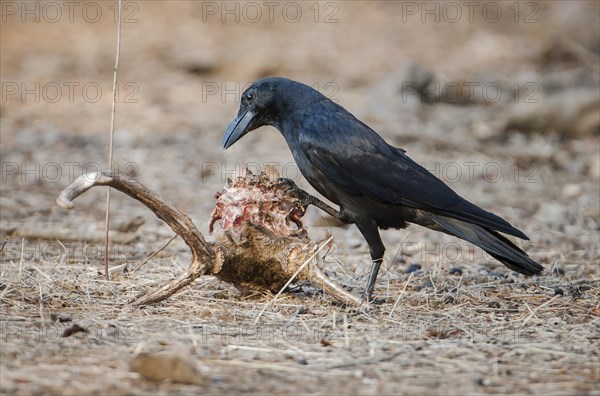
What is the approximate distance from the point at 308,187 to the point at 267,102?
2860mm

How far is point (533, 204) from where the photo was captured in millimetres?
7816

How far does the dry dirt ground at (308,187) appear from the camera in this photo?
3322 mm

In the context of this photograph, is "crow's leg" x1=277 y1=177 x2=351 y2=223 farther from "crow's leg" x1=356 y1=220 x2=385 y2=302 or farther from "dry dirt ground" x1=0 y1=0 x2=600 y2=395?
"dry dirt ground" x1=0 y1=0 x2=600 y2=395

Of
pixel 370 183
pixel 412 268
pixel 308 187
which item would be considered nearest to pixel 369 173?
pixel 370 183

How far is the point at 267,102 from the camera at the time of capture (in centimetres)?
500

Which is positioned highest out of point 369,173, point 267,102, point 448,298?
point 267,102

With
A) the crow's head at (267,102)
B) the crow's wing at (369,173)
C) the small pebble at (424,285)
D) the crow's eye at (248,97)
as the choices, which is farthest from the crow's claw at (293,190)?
the small pebble at (424,285)

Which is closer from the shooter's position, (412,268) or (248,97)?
(248,97)

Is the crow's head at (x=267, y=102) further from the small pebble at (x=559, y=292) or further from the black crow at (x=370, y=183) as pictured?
the small pebble at (x=559, y=292)

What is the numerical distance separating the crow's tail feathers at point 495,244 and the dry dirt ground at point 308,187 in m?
0.23

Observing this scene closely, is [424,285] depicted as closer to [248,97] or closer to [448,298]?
[448,298]

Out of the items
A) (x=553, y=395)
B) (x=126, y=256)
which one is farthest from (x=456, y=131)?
(x=553, y=395)

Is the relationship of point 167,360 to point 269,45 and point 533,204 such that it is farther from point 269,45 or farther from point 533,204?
point 269,45

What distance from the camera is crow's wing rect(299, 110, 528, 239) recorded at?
466 cm
